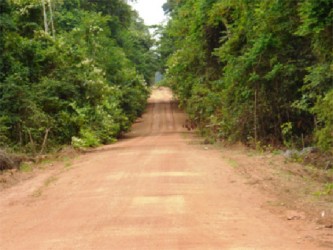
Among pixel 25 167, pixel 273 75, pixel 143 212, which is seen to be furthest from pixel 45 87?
pixel 143 212

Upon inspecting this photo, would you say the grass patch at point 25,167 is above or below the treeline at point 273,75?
below

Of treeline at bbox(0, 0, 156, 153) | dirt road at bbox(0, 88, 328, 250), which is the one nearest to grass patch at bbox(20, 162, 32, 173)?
treeline at bbox(0, 0, 156, 153)

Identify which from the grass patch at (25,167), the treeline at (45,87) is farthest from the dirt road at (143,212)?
the treeline at (45,87)

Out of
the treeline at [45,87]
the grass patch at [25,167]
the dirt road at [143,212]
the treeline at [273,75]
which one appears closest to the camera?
the dirt road at [143,212]

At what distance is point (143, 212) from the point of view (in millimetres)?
8836

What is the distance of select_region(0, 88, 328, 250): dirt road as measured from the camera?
275 inches

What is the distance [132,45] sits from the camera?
63.5 meters

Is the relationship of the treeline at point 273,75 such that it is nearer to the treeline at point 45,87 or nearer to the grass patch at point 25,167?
the treeline at point 45,87

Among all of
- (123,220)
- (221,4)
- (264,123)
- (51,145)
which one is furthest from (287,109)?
(123,220)

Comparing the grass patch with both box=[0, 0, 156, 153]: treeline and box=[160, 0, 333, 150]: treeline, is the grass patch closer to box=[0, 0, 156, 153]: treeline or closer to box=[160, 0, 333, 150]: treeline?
box=[0, 0, 156, 153]: treeline

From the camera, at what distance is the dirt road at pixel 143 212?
6.98 m

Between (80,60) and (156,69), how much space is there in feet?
142

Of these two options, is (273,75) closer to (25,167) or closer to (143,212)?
(25,167)


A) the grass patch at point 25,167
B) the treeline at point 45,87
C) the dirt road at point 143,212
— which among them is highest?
the treeline at point 45,87
